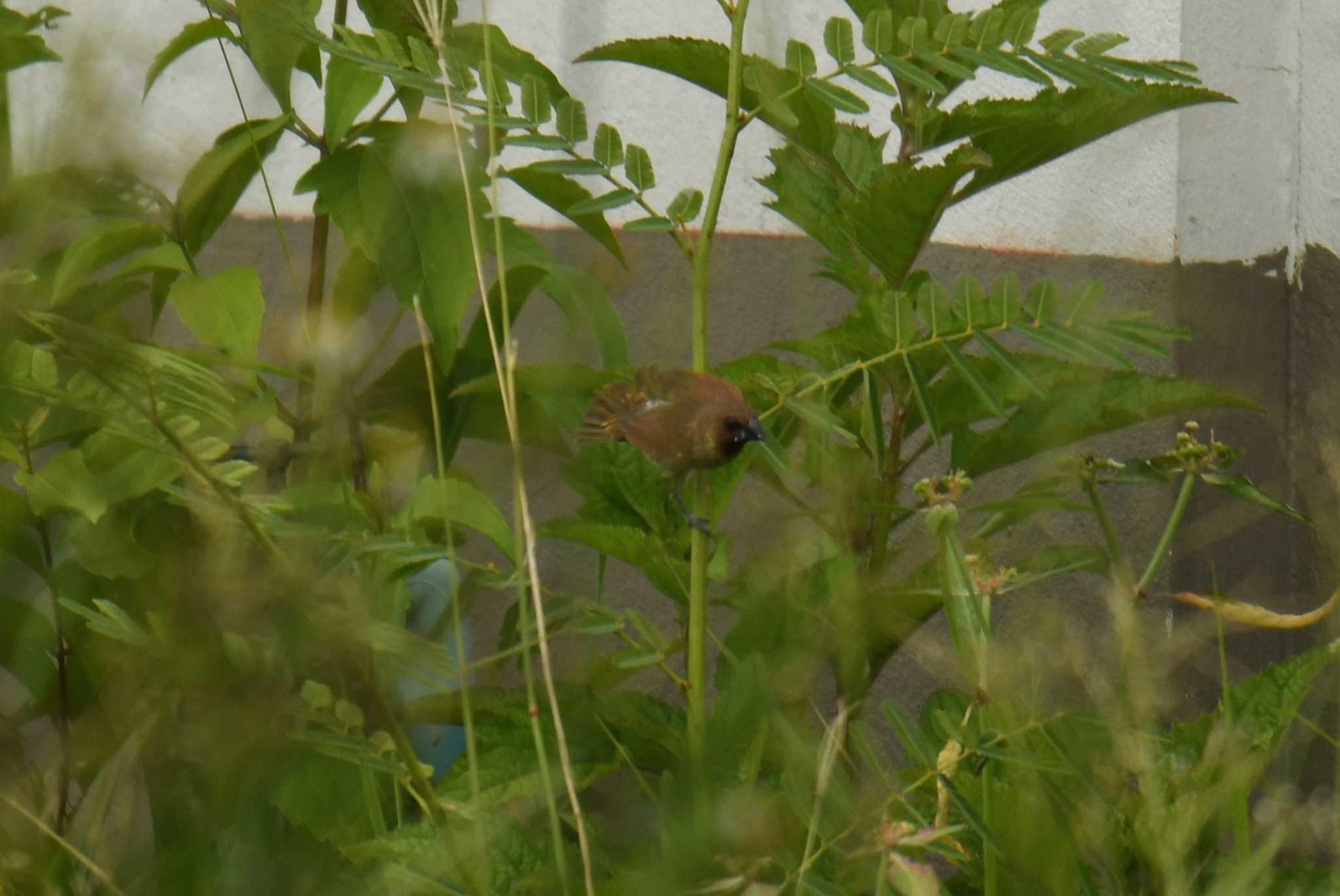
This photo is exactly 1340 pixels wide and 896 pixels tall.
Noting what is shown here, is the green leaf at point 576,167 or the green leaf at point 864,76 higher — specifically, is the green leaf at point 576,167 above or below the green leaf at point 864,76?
below

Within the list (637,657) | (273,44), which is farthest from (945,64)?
(273,44)

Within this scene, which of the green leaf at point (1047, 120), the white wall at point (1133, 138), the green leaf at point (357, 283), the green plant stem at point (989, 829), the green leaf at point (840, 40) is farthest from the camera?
the white wall at point (1133, 138)

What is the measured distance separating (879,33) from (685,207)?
15cm

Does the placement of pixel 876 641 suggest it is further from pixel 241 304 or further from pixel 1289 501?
pixel 1289 501

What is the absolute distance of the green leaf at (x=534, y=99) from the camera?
777 millimetres

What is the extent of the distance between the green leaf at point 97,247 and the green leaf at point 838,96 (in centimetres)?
35

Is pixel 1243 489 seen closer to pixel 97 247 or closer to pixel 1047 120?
pixel 1047 120

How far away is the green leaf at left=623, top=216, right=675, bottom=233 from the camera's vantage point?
0.75 metres

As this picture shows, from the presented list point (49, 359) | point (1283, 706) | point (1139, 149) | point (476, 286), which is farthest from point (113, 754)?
point (1139, 149)

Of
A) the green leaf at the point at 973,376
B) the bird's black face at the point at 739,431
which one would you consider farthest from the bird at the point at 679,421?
the green leaf at the point at 973,376

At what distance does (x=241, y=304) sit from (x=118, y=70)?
0.34 m

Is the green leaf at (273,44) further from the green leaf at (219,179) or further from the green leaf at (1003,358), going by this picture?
the green leaf at (1003,358)

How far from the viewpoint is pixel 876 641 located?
0.90 metres

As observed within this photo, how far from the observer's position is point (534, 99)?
78 centimetres
